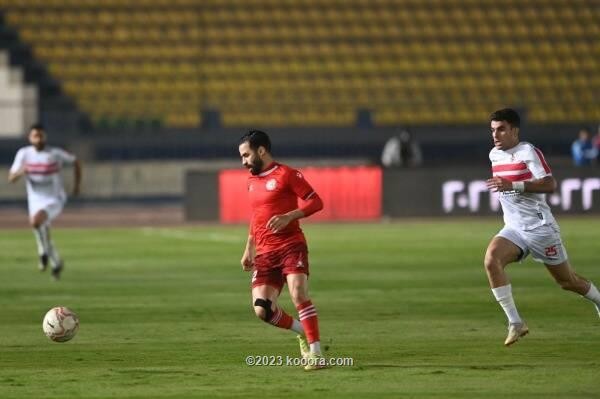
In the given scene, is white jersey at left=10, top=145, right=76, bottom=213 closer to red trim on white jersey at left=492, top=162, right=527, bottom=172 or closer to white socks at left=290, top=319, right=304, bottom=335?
red trim on white jersey at left=492, top=162, right=527, bottom=172

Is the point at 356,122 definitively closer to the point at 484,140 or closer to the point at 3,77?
the point at 484,140

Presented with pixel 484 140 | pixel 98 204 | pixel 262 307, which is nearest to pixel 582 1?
pixel 484 140

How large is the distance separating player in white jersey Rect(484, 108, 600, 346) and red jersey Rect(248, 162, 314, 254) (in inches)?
72.0

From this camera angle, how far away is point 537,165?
11898mm

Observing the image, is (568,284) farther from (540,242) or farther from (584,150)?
(584,150)

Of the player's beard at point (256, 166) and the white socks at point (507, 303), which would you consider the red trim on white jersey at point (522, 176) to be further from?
the player's beard at point (256, 166)

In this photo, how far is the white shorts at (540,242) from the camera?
12.1 metres

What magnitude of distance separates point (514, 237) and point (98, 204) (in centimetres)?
3022

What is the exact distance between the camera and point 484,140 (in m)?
40.8

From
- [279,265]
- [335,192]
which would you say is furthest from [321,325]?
[335,192]

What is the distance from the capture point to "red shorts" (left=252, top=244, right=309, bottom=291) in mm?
10992

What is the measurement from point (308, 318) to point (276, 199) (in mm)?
986

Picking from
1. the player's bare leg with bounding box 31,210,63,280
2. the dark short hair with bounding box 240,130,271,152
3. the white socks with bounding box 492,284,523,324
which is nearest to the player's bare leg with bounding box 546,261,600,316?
the white socks with bounding box 492,284,523,324

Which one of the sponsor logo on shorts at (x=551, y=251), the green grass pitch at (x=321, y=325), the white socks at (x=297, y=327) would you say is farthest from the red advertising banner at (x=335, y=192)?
the white socks at (x=297, y=327)
